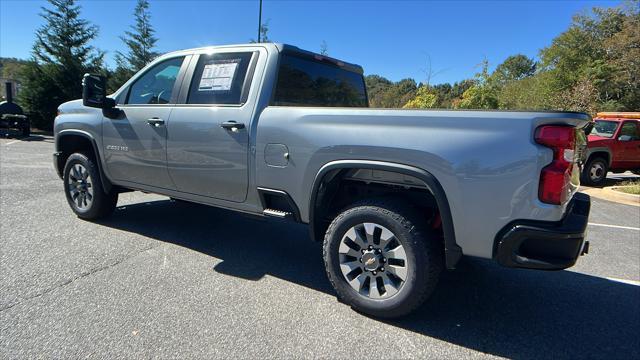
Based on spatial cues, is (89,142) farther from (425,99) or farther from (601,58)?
(601,58)

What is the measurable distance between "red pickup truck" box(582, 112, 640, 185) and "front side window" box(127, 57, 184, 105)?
1069 cm

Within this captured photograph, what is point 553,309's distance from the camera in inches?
123

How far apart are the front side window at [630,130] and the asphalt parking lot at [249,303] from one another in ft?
26.6

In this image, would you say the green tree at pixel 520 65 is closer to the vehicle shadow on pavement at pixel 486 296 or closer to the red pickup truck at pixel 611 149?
the red pickup truck at pixel 611 149

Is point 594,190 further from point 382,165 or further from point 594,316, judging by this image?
point 382,165

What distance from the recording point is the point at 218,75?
370cm

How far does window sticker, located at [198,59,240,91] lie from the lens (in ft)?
11.8

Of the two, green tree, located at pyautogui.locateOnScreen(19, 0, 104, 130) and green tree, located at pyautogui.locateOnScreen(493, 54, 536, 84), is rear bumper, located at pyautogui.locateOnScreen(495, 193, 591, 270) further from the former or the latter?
green tree, located at pyautogui.locateOnScreen(493, 54, 536, 84)

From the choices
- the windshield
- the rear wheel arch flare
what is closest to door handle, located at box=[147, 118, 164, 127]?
the rear wheel arch flare

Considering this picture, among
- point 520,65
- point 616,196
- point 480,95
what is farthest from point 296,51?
point 520,65

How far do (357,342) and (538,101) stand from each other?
40.3 metres

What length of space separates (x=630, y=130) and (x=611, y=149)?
1.07m

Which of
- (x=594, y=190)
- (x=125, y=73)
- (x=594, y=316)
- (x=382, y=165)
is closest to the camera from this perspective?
(x=382, y=165)

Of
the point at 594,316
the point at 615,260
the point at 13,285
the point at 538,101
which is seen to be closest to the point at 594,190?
the point at 615,260
